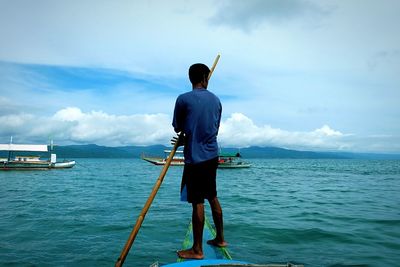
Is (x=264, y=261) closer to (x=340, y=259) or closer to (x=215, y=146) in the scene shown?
(x=340, y=259)

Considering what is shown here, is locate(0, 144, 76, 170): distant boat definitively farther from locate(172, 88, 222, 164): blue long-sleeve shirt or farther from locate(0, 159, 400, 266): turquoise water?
locate(172, 88, 222, 164): blue long-sleeve shirt

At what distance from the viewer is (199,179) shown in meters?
4.31

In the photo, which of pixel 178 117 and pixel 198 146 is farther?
pixel 178 117

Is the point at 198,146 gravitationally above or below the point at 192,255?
above

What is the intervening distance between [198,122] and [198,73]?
766 millimetres

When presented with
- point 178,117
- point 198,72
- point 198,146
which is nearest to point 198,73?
point 198,72

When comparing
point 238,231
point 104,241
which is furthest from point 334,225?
point 104,241

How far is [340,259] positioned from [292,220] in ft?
17.1

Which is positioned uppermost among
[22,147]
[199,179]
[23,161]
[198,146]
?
[22,147]

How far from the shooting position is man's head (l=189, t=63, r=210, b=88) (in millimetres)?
4488

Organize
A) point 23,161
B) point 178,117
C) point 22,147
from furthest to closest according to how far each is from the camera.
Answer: point 22,147, point 23,161, point 178,117

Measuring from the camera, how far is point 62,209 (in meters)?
16.9

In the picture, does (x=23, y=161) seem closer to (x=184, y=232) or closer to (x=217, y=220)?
(x=184, y=232)

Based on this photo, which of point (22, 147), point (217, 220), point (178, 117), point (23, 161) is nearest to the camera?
point (178, 117)
